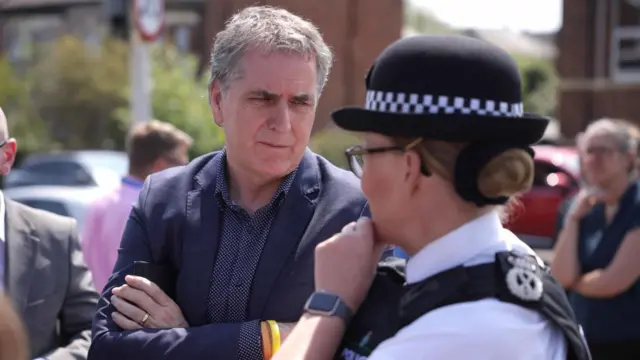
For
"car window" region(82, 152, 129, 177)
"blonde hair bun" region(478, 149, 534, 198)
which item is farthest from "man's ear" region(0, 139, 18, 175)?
"car window" region(82, 152, 129, 177)

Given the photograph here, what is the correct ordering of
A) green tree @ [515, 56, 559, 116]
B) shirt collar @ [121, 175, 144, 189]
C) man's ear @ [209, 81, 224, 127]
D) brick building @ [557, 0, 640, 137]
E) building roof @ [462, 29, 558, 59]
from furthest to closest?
building roof @ [462, 29, 558, 59] < green tree @ [515, 56, 559, 116] < brick building @ [557, 0, 640, 137] < shirt collar @ [121, 175, 144, 189] < man's ear @ [209, 81, 224, 127]

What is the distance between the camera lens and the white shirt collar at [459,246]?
6.82 ft

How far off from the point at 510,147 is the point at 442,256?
0.25 meters

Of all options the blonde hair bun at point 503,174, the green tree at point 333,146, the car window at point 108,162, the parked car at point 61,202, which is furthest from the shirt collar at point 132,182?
the car window at point 108,162

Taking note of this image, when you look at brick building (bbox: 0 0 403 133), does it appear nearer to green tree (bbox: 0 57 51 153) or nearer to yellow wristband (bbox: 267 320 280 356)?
green tree (bbox: 0 57 51 153)

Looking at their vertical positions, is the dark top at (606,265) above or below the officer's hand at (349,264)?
below

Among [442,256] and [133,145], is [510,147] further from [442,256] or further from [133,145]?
[133,145]

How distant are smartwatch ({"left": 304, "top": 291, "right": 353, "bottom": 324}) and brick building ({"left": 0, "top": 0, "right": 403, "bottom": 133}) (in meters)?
8.41

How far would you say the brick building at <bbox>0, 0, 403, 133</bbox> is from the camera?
2248 cm

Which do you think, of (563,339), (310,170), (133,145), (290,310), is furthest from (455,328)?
(133,145)

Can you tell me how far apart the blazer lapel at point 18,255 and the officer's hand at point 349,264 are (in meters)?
1.51

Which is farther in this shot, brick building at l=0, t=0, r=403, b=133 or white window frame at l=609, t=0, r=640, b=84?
white window frame at l=609, t=0, r=640, b=84

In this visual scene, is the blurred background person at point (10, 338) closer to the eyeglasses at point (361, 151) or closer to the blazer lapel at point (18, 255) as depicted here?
the eyeglasses at point (361, 151)

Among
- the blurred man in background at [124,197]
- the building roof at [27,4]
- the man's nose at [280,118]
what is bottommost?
the building roof at [27,4]
